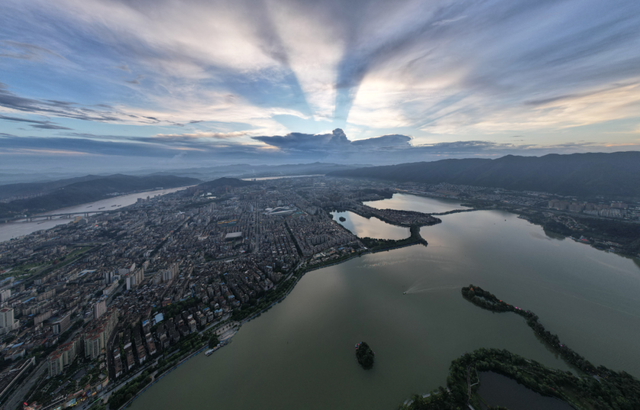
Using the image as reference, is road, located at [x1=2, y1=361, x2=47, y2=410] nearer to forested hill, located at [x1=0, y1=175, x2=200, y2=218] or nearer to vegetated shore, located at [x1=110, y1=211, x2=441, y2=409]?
vegetated shore, located at [x1=110, y1=211, x2=441, y2=409]

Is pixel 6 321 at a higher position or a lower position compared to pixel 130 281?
higher

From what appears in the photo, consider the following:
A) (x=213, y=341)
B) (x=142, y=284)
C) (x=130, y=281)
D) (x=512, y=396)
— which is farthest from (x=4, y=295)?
(x=512, y=396)

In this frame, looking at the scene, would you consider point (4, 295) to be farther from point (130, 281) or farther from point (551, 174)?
point (551, 174)

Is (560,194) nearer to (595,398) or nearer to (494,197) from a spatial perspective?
(494,197)

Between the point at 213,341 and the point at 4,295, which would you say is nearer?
the point at 213,341

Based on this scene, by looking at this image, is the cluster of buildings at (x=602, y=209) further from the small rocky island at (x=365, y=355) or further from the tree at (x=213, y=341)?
the tree at (x=213, y=341)

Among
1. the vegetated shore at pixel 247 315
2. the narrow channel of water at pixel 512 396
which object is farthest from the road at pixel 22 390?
the narrow channel of water at pixel 512 396

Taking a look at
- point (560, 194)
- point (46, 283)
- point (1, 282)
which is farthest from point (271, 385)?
point (560, 194)

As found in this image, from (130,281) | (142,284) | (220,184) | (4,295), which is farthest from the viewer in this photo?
(220,184)
